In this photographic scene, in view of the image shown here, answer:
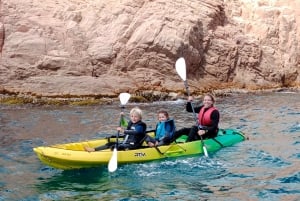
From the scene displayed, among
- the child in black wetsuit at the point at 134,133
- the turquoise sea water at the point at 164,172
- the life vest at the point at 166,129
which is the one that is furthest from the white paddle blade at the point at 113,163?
the life vest at the point at 166,129

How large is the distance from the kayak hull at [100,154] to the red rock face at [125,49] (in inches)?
543

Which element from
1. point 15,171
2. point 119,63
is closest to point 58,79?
point 119,63

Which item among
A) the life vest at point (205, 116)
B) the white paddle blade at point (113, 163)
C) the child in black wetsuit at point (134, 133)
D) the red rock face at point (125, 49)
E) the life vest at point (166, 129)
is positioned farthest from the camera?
the red rock face at point (125, 49)

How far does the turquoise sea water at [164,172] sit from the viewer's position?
816 cm

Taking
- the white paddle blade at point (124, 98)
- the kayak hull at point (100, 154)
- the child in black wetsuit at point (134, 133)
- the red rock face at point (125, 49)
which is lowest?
the kayak hull at point (100, 154)

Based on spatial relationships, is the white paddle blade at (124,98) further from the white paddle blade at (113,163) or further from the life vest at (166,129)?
the white paddle blade at (113,163)

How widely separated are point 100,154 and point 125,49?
16989 mm

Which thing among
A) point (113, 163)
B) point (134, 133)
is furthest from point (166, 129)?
point (113, 163)

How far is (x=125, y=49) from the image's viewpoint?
26156 mm

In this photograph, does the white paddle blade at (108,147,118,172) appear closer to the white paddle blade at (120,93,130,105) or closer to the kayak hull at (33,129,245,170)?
the kayak hull at (33,129,245,170)

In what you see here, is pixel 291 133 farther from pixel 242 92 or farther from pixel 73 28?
pixel 73 28

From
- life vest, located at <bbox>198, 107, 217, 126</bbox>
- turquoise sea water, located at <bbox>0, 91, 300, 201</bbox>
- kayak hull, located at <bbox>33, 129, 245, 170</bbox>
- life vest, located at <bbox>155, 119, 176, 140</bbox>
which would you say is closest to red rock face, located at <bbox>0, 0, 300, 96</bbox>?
turquoise sea water, located at <bbox>0, 91, 300, 201</bbox>

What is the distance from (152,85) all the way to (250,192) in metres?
17.7

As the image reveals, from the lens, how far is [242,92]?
88.8 feet
